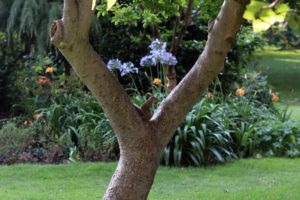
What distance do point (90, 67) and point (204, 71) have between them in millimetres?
704

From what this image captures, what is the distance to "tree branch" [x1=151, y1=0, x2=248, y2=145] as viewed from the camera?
339 cm

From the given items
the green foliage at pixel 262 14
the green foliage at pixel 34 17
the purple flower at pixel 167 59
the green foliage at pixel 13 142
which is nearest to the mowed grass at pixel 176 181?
the green foliage at pixel 13 142

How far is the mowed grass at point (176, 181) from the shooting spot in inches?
248

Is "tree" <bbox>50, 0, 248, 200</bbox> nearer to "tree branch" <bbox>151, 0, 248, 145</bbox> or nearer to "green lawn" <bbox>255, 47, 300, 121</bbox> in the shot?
"tree branch" <bbox>151, 0, 248, 145</bbox>

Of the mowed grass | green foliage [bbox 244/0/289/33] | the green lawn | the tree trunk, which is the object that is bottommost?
the green lawn

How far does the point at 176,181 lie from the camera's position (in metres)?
7.07

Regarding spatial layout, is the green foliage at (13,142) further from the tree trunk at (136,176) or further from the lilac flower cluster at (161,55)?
the tree trunk at (136,176)

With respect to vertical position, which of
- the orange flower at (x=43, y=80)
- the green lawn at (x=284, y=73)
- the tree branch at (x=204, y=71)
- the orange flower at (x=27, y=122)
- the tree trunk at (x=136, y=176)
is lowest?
the green lawn at (x=284, y=73)

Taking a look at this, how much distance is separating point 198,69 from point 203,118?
15.6 ft

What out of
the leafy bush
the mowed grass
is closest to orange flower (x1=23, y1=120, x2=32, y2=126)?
the mowed grass

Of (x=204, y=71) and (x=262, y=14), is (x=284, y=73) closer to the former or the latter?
(x=204, y=71)

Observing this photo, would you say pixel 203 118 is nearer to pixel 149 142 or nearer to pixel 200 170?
pixel 200 170

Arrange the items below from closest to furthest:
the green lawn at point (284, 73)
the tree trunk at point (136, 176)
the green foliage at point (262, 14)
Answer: the green foliage at point (262, 14) < the tree trunk at point (136, 176) < the green lawn at point (284, 73)

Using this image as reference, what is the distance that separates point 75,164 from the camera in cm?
773
